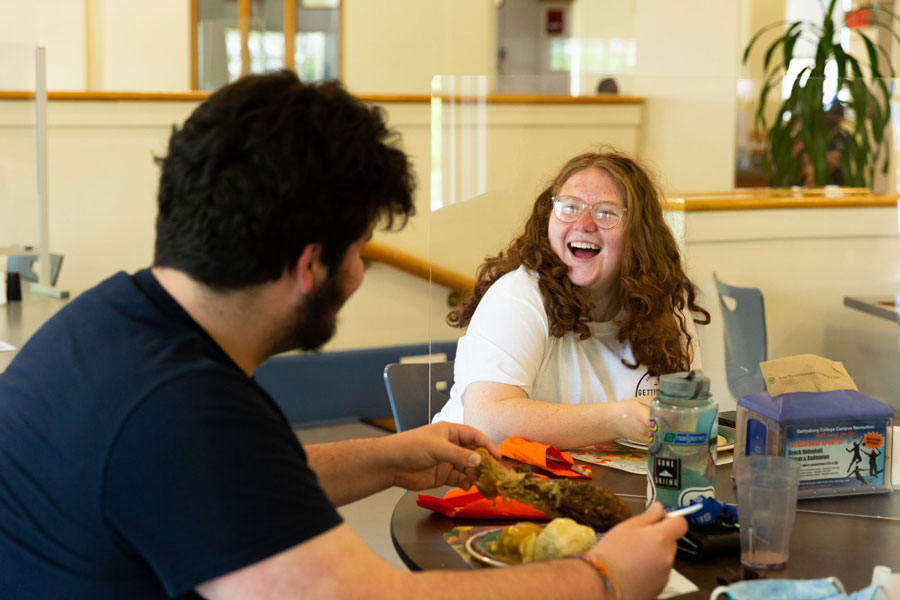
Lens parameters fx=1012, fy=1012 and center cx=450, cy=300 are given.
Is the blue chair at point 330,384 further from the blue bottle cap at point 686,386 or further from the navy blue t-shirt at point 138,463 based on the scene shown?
the navy blue t-shirt at point 138,463

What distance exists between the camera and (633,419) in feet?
5.57

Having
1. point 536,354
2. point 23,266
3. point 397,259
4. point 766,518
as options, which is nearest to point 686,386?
point 766,518

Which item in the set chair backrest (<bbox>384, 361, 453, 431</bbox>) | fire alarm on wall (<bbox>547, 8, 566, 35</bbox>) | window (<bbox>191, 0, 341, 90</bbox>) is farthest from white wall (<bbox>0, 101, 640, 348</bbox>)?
fire alarm on wall (<bbox>547, 8, 566, 35</bbox>)

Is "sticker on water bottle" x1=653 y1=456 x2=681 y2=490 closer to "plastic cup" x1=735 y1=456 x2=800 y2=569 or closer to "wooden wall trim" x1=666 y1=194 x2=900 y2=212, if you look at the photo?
"plastic cup" x1=735 y1=456 x2=800 y2=569

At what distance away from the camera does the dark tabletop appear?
1216mm

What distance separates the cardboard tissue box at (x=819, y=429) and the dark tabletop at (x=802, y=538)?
33 mm

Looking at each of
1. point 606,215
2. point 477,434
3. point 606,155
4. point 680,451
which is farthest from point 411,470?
point 606,155

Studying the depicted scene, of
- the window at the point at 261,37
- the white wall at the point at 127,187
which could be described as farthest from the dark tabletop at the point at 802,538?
the window at the point at 261,37

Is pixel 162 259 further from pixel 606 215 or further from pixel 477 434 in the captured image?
pixel 606 215

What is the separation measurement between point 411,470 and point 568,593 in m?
0.46

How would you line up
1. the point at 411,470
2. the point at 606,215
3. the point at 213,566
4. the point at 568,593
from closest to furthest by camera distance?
the point at 213,566 → the point at 568,593 → the point at 411,470 → the point at 606,215

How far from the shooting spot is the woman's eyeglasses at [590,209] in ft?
6.79

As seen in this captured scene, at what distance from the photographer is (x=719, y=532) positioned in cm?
127

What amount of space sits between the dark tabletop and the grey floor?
1280 millimetres
